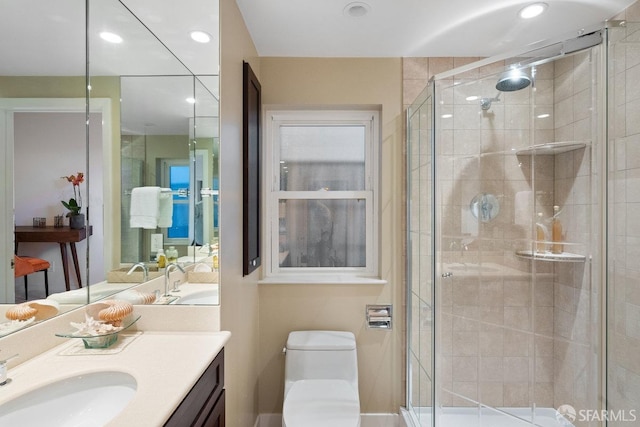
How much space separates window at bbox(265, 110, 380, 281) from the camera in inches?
87.6

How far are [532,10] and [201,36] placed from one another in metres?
1.66

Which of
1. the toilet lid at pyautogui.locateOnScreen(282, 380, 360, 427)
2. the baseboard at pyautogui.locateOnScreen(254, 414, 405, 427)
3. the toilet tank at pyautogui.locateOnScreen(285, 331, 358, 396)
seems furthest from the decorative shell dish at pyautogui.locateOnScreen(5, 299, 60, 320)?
the baseboard at pyautogui.locateOnScreen(254, 414, 405, 427)

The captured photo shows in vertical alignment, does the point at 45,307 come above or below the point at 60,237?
below

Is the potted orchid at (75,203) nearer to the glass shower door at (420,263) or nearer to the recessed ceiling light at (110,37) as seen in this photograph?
the recessed ceiling light at (110,37)

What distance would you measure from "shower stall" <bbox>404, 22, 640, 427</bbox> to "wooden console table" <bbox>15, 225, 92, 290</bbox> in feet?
5.27

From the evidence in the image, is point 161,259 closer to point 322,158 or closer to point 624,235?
point 322,158

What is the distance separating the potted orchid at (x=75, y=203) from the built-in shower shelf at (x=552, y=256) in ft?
6.63

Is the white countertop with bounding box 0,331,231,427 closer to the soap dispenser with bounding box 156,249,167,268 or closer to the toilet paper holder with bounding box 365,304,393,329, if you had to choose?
the soap dispenser with bounding box 156,249,167,268

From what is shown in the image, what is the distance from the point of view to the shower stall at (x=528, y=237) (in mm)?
1252

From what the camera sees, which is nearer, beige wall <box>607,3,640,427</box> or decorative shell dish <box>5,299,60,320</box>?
decorative shell dish <box>5,299,60,320</box>

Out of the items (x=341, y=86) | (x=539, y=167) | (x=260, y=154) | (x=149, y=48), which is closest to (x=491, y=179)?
(x=539, y=167)

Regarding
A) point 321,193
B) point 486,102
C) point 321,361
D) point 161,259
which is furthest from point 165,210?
point 486,102

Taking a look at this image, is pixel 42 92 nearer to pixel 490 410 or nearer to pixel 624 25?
pixel 624 25

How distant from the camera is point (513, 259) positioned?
166cm
